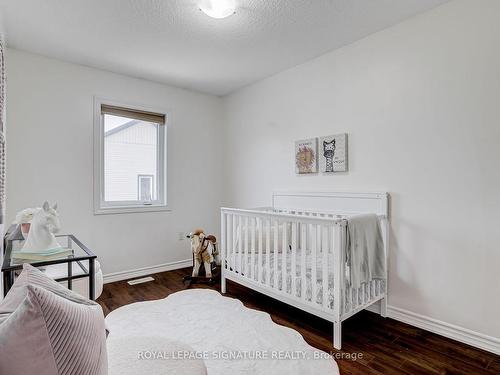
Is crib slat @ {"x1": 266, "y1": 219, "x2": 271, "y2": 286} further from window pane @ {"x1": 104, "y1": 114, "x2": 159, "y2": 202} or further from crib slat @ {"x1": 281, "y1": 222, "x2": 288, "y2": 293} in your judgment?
window pane @ {"x1": 104, "y1": 114, "x2": 159, "y2": 202}

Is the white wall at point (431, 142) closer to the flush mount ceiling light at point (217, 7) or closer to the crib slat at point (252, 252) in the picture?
the crib slat at point (252, 252)

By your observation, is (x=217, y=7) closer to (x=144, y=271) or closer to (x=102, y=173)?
A: (x=102, y=173)

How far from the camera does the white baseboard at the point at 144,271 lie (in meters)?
3.27

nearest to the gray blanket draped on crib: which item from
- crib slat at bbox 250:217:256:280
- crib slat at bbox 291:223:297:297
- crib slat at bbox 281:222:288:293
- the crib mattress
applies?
the crib mattress

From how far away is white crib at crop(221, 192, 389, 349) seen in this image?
6.56 ft

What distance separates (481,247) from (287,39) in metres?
2.15

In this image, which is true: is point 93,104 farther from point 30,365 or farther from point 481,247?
point 481,247

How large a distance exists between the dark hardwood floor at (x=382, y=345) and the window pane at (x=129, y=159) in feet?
4.00

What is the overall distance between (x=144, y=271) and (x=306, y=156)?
2.30 m

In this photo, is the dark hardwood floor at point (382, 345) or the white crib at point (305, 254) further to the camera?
the white crib at point (305, 254)

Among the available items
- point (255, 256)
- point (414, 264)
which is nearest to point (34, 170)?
point (255, 256)

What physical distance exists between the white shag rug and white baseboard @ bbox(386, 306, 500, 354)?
88 centimetres

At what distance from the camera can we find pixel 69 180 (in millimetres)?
3014

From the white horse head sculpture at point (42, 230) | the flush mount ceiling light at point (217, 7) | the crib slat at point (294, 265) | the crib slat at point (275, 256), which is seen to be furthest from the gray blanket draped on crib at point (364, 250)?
the white horse head sculpture at point (42, 230)
